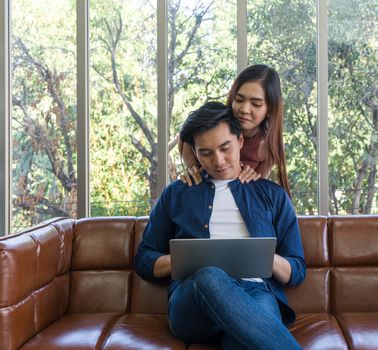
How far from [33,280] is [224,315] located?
2.42 ft

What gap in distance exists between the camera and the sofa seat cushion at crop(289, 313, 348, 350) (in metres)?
1.90

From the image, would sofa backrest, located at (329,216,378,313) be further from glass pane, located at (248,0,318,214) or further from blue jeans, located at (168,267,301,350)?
glass pane, located at (248,0,318,214)

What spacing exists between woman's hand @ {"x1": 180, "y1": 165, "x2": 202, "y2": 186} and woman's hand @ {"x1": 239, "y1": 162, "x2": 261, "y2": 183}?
170 mm

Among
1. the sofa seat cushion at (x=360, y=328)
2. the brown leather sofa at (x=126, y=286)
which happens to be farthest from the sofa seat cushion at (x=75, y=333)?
the sofa seat cushion at (x=360, y=328)

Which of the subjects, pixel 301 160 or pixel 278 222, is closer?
pixel 278 222

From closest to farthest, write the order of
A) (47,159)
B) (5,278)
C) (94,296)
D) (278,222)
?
(5,278) < (278,222) < (94,296) < (47,159)

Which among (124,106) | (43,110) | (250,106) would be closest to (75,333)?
Answer: (250,106)

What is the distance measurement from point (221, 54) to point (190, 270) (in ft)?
5.84

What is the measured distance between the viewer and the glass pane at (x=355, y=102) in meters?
3.25

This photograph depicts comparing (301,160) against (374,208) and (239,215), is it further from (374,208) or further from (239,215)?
(239,215)

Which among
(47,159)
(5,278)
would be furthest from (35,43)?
(5,278)

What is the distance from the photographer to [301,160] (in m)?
3.29

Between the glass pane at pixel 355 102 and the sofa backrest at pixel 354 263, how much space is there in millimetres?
826

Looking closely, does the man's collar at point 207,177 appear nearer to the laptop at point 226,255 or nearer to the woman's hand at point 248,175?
the woman's hand at point 248,175
